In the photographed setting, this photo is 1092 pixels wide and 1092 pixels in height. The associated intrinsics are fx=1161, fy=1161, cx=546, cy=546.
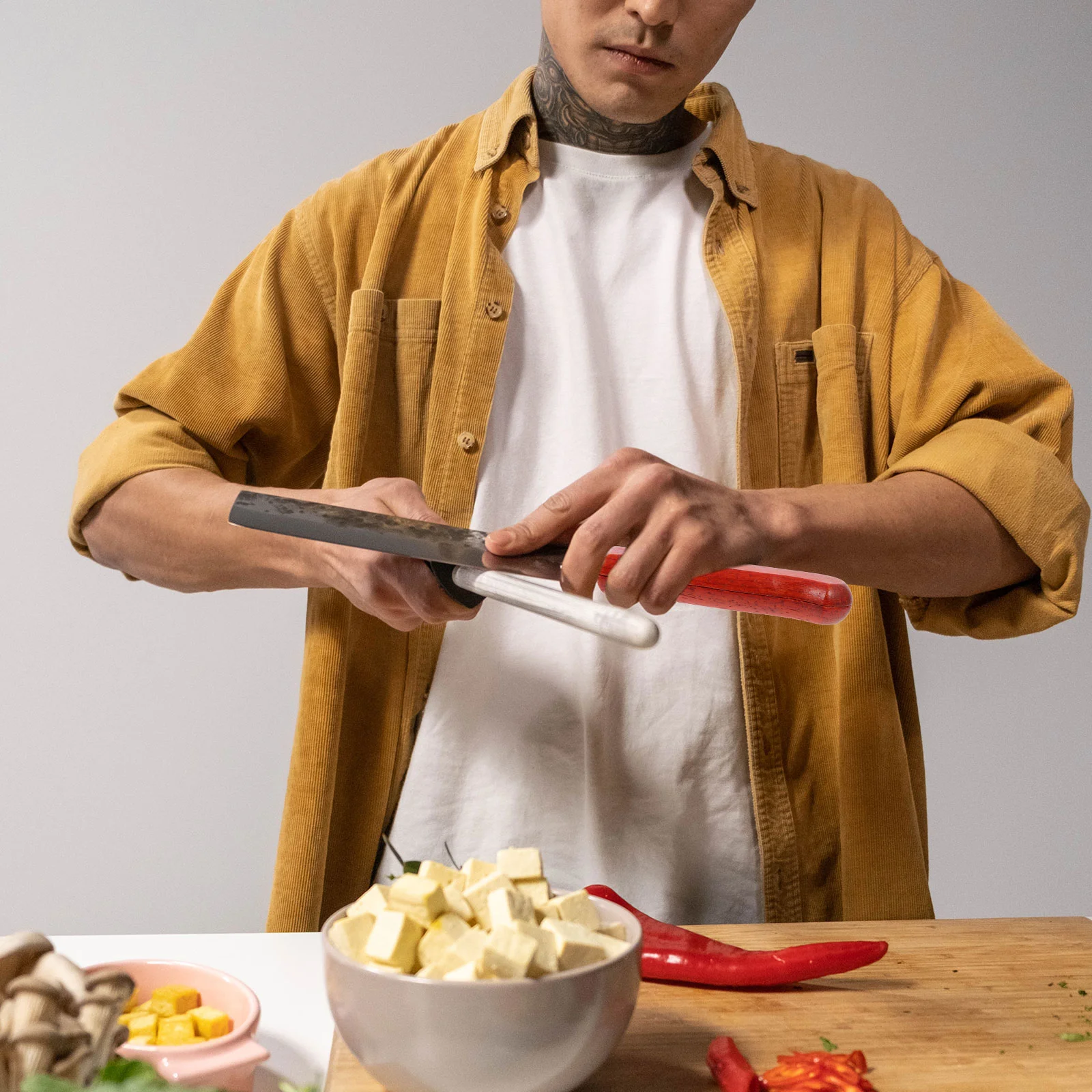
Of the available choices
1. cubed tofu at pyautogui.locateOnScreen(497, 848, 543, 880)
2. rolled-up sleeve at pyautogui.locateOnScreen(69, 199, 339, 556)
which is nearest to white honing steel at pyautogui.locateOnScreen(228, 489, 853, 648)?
cubed tofu at pyautogui.locateOnScreen(497, 848, 543, 880)

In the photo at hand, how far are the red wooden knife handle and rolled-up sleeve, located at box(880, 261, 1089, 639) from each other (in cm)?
34

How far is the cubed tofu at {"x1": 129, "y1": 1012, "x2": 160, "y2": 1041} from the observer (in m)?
0.77

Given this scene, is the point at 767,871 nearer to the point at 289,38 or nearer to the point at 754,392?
the point at 754,392

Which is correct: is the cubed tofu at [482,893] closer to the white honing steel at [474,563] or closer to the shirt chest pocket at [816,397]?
the white honing steel at [474,563]

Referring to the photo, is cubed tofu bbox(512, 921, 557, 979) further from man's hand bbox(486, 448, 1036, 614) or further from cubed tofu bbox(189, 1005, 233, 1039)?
man's hand bbox(486, 448, 1036, 614)

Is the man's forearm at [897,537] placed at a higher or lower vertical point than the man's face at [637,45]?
lower

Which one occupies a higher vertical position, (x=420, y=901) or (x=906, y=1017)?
(x=420, y=901)

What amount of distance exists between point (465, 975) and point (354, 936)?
9cm

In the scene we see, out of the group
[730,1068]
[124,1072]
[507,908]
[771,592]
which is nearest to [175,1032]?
[124,1072]

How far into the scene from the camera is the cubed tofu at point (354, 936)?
2.47ft

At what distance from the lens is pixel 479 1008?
0.69 meters

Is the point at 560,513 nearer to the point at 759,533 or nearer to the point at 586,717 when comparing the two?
the point at 759,533

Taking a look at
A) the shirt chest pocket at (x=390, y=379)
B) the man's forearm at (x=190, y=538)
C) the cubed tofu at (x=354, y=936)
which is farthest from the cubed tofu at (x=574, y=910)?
the shirt chest pocket at (x=390, y=379)

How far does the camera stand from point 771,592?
3.25 ft
